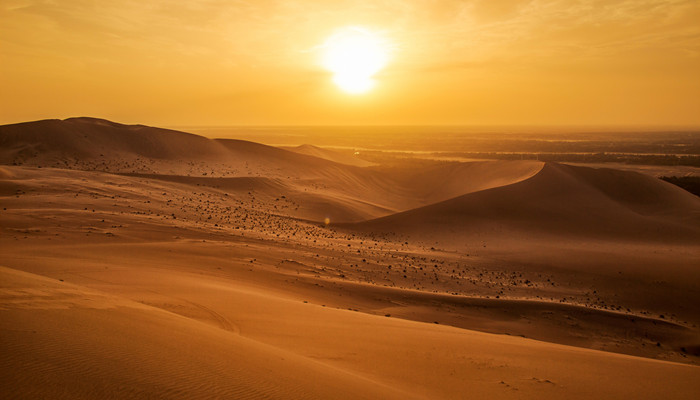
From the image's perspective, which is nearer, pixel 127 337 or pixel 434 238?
pixel 127 337

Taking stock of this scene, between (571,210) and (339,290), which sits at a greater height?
(571,210)

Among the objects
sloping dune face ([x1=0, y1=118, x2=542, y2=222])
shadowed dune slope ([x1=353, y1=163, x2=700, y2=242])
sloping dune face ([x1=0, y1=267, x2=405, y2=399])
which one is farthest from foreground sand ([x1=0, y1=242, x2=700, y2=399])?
sloping dune face ([x1=0, y1=118, x2=542, y2=222])

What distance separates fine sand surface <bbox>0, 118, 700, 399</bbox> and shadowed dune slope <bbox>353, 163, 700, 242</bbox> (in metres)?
0.14

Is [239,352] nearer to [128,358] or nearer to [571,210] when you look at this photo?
[128,358]

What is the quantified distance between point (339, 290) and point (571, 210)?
724 inches

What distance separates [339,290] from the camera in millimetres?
10969

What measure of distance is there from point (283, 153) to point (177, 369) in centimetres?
4415

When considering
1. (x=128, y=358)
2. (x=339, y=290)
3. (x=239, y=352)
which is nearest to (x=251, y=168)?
(x=339, y=290)

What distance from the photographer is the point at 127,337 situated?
441 cm

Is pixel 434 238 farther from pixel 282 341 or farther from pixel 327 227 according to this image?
pixel 282 341

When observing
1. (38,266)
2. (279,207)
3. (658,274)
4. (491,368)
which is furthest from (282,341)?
(279,207)

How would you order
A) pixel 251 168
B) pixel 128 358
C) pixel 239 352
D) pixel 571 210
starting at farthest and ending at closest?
pixel 251 168 → pixel 571 210 → pixel 239 352 → pixel 128 358

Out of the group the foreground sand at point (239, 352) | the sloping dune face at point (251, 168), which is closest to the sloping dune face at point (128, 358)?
the foreground sand at point (239, 352)

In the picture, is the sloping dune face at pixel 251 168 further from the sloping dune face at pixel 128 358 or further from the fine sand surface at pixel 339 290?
the sloping dune face at pixel 128 358
